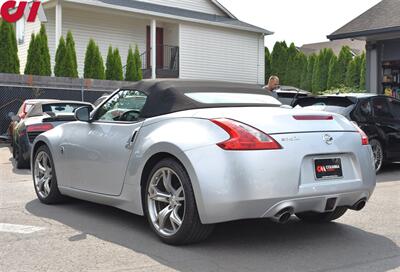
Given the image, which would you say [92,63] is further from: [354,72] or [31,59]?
[354,72]

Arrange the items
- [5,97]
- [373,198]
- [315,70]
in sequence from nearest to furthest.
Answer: [373,198] < [5,97] < [315,70]

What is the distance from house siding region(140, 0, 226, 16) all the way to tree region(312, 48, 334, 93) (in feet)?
27.4

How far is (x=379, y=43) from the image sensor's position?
1778 centimetres

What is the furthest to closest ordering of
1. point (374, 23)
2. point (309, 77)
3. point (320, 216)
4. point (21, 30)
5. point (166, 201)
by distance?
point (309, 77), point (21, 30), point (374, 23), point (320, 216), point (166, 201)

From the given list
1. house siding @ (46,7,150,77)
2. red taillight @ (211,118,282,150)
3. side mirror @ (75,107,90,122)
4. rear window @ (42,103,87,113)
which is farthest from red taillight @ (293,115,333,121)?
house siding @ (46,7,150,77)

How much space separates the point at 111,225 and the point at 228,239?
1.31 m

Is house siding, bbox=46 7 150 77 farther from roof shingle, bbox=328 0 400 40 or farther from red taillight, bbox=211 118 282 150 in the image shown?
red taillight, bbox=211 118 282 150

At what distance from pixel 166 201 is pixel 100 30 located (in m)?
21.1

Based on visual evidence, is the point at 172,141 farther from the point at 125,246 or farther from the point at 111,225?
the point at 111,225

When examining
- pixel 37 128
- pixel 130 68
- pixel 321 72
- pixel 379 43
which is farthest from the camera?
pixel 321 72

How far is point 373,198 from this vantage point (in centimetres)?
755

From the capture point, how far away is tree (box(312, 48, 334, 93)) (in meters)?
35.2

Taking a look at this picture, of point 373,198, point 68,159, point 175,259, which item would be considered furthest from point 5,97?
point 175,259

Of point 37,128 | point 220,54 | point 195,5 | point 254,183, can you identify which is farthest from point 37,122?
point 195,5
